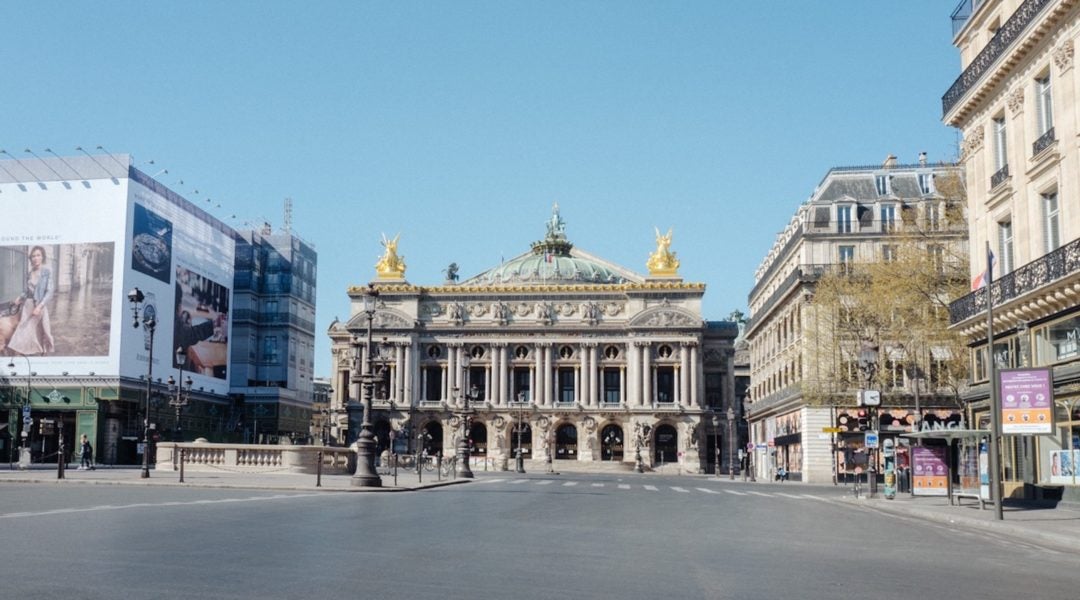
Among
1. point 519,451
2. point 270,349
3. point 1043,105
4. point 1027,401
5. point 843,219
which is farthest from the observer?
point 270,349

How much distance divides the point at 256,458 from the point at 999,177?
32.8m

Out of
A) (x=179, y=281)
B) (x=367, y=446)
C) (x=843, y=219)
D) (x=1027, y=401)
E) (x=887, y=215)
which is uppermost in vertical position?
(x=887, y=215)

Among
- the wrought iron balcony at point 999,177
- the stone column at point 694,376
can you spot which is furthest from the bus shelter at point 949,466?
the stone column at point 694,376

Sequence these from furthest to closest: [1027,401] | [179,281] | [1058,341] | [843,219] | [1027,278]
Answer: [179,281]
[843,219]
[1027,278]
[1058,341]
[1027,401]

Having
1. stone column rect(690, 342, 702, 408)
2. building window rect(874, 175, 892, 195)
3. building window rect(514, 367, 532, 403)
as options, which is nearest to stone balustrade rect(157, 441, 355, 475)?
building window rect(874, 175, 892, 195)

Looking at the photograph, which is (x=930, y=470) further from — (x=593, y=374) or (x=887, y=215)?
(x=593, y=374)

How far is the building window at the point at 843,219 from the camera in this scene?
66375 mm

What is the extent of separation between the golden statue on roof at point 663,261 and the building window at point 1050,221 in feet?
291

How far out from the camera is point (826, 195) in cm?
6875

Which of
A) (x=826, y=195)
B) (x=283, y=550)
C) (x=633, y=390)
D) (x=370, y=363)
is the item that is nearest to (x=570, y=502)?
(x=370, y=363)

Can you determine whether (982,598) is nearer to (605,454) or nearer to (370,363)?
(370,363)

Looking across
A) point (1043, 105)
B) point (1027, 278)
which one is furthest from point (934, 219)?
point (1027, 278)

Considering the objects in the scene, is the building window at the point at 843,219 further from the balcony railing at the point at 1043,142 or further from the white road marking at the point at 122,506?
the white road marking at the point at 122,506

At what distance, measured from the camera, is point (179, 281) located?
288 ft
